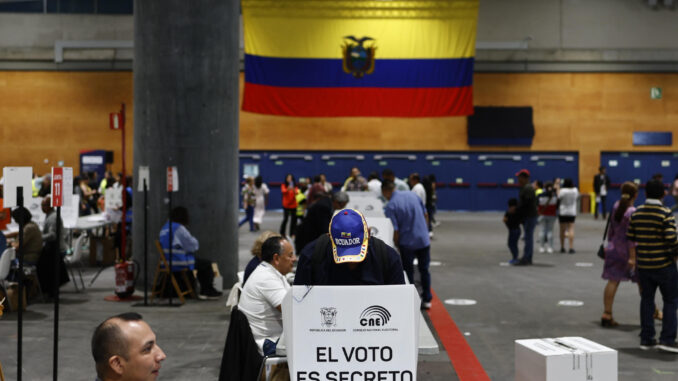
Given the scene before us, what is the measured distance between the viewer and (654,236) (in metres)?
8.76

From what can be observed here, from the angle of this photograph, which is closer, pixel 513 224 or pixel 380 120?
pixel 513 224

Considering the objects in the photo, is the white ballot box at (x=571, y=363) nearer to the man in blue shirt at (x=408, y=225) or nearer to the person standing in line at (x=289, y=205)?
the man in blue shirt at (x=408, y=225)

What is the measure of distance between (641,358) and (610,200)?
26.9 m

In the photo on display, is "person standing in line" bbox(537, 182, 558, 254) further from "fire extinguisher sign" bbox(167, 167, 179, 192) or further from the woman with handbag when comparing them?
"fire extinguisher sign" bbox(167, 167, 179, 192)

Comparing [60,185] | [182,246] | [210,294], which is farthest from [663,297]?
[210,294]

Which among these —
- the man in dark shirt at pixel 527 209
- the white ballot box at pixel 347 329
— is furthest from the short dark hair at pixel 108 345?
the man in dark shirt at pixel 527 209

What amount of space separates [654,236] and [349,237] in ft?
16.2

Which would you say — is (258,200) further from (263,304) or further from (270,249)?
(263,304)

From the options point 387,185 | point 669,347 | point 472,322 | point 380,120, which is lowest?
point 472,322

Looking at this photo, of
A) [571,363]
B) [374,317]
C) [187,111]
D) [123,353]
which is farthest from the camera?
[187,111]

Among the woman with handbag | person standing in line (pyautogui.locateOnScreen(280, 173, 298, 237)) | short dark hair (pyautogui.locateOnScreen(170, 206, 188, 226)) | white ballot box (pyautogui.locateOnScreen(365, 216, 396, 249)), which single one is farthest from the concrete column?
person standing in line (pyautogui.locateOnScreen(280, 173, 298, 237))

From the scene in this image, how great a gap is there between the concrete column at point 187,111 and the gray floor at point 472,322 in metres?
1.44

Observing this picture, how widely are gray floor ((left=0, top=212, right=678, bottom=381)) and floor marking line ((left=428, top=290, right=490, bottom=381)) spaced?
0.09 m

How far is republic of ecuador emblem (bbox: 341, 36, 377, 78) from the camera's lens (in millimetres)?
20578
